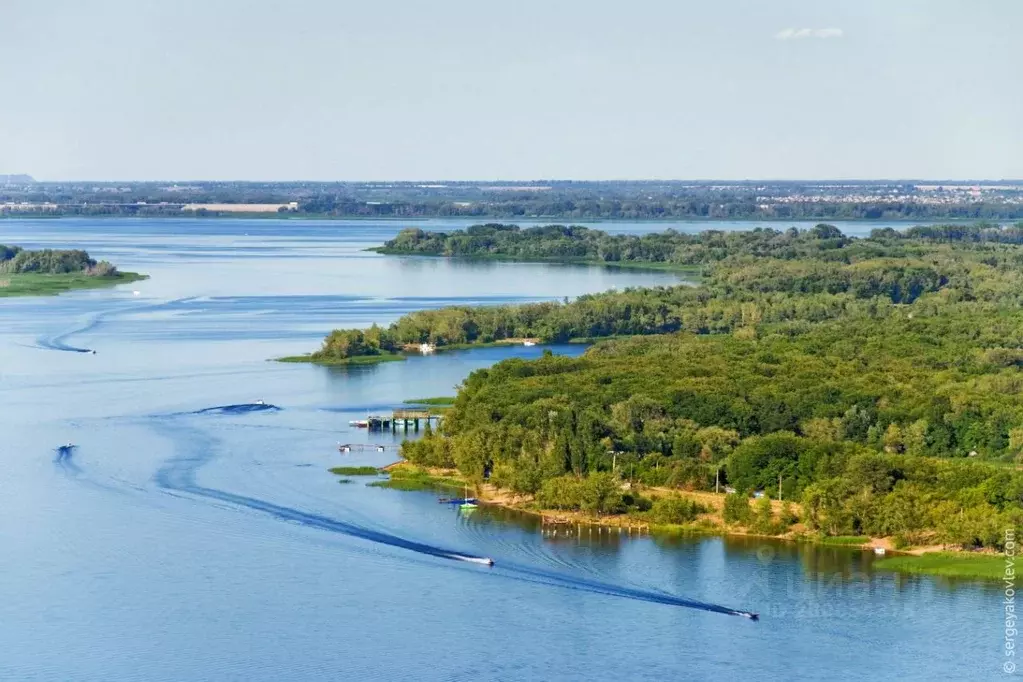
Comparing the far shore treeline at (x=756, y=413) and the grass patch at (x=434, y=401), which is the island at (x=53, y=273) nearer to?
the far shore treeline at (x=756, y=413)

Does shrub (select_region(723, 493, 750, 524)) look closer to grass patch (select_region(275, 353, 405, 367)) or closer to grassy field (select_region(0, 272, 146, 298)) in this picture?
grass patch (select_region(275, 353, 405, 367))

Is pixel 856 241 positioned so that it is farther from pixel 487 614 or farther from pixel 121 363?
pixel 487 614

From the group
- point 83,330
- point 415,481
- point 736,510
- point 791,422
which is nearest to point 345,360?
point 83,330

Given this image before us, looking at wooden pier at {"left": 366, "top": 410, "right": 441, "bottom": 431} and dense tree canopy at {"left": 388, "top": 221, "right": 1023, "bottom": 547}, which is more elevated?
dense tree canopy at {"left": 388, "top": 221, "right": 1023, "bottom": 547}

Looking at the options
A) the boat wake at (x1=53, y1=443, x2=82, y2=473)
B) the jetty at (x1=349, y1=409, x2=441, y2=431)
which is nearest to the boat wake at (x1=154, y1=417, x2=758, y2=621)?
the boat wake at (x1=53, y1=443, x2=82, y2=473)

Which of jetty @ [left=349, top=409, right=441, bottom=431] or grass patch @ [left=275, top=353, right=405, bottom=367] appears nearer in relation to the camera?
jetty @ [left=349, top=409, right=441, bottom=431]
